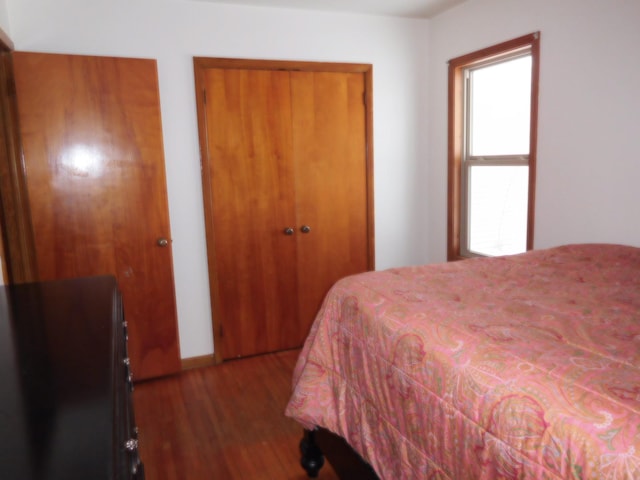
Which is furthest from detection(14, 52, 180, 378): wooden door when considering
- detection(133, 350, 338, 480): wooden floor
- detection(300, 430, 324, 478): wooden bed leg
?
detection(300, 430, 324, 478): wooden bed leg

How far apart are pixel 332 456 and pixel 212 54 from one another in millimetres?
2489

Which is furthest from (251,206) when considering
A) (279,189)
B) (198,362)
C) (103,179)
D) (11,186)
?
(11,186)

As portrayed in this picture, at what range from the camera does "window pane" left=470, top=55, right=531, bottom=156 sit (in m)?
2.96

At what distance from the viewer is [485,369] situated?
1.08 metres

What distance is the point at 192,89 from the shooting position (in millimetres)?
3035

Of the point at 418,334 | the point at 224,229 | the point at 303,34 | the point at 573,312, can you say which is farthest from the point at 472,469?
the point at 303,34

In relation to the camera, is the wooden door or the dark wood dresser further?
the wooden door

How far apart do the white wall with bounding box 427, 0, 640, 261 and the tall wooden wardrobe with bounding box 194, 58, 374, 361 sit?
116 cm

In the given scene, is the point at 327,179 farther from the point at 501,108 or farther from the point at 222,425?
the point at 222,425

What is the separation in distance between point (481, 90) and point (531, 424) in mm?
2896

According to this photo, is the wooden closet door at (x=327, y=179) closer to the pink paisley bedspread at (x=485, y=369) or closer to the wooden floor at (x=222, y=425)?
the wooden floor at (x=222, y=425)

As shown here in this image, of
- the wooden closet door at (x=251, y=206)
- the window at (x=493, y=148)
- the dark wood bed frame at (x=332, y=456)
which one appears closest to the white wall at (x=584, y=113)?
the window at (x=493, y=148)

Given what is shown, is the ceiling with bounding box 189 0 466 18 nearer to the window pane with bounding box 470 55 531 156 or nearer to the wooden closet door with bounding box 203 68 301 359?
the wooden closet door with bounding box 203 68 301 359

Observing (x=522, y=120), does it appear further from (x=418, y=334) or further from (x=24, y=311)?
(x=24, y=311)
